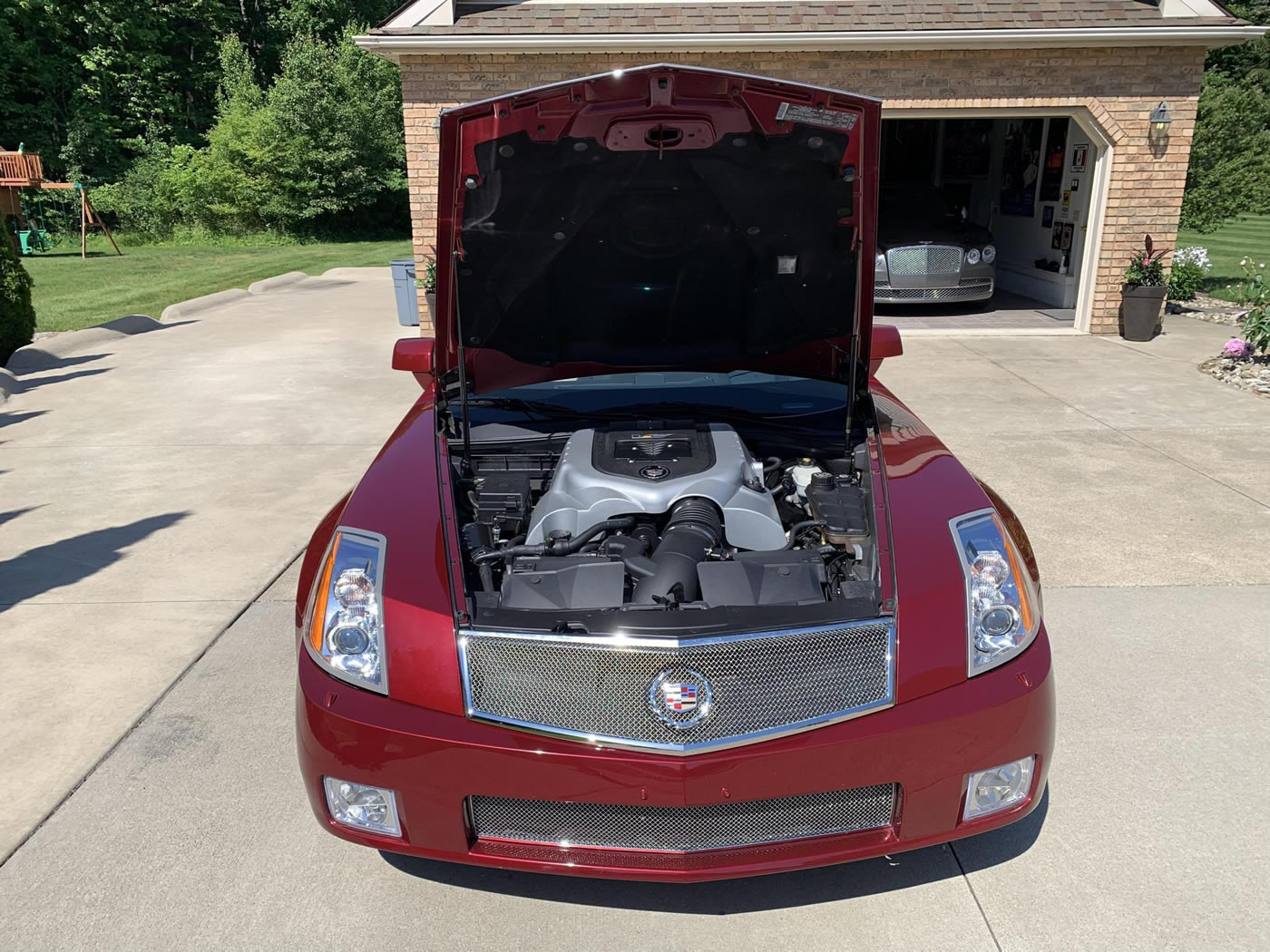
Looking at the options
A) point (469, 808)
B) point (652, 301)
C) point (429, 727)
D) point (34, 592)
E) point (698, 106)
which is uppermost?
point (698, 106)

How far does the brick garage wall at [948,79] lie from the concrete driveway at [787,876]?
716cm

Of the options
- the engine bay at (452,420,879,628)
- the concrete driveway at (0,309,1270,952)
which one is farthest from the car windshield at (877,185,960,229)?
the engine bay at (452,420,879,628)

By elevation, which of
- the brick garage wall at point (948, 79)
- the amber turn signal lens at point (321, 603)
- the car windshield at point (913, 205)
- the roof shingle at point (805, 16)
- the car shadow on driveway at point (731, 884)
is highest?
the roof shingle at point (805, 16)

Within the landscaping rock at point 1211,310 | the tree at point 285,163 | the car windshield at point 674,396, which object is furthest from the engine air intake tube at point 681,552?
the tree at point 285,163

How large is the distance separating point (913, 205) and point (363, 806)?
485 inches

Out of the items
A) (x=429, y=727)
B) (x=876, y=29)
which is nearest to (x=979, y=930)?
(x=429, y=727)

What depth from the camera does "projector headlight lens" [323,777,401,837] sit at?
2268mm

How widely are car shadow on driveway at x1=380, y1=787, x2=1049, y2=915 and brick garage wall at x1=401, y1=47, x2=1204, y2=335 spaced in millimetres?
8661

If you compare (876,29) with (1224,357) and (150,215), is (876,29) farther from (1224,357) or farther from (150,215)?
(150,215)

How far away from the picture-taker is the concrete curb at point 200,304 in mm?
13086

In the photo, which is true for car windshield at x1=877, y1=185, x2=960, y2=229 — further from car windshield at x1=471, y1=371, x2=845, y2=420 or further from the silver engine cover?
the silver engine cover

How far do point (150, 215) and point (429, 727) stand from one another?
28.0m

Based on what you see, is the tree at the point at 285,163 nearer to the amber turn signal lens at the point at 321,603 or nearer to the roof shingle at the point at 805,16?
the roof shingle at the point at 805,16

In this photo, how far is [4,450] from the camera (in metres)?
6.74
